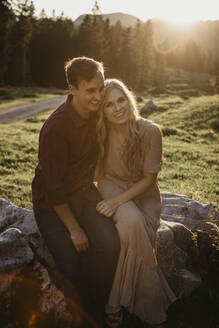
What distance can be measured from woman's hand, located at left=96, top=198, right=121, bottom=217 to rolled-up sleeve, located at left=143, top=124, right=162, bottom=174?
578 mm

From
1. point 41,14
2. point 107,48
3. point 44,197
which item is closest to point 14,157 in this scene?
point 44,197

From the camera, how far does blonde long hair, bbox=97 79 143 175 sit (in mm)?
3748

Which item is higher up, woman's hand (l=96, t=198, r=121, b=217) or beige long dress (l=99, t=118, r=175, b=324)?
woman's hand (l=96, t=198, r=121, b=217)

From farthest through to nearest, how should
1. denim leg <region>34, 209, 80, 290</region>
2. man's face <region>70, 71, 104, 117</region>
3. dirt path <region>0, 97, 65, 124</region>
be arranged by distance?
dirt path <region>0, 97, 65, 124</region>, man's face <region>70, 71, 104, 117</region>, denim leg <region>34, 209, 80, 290</region>

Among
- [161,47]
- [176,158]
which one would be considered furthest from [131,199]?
[161,47]

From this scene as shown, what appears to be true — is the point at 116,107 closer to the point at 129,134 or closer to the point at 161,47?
the point at 129,134

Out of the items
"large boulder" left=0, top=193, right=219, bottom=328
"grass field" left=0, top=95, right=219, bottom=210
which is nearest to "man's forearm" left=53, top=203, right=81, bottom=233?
"large boulder" left=0, top=193, right=219, bottom=328

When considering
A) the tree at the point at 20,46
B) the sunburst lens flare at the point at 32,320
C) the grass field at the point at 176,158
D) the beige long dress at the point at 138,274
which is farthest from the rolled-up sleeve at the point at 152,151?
the tree at the point at 20,46

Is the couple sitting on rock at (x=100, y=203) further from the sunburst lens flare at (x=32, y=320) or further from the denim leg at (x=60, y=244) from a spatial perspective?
the sunburst lens flare at (x=32, y=320)

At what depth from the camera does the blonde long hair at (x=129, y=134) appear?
12.3ft

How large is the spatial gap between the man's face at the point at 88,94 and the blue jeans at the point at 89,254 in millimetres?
1342

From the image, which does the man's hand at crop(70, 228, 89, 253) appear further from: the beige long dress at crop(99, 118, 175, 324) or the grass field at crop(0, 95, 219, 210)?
the grass field at crop(0, 95, 219, 210)

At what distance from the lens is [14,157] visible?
968cm

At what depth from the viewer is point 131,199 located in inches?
147
